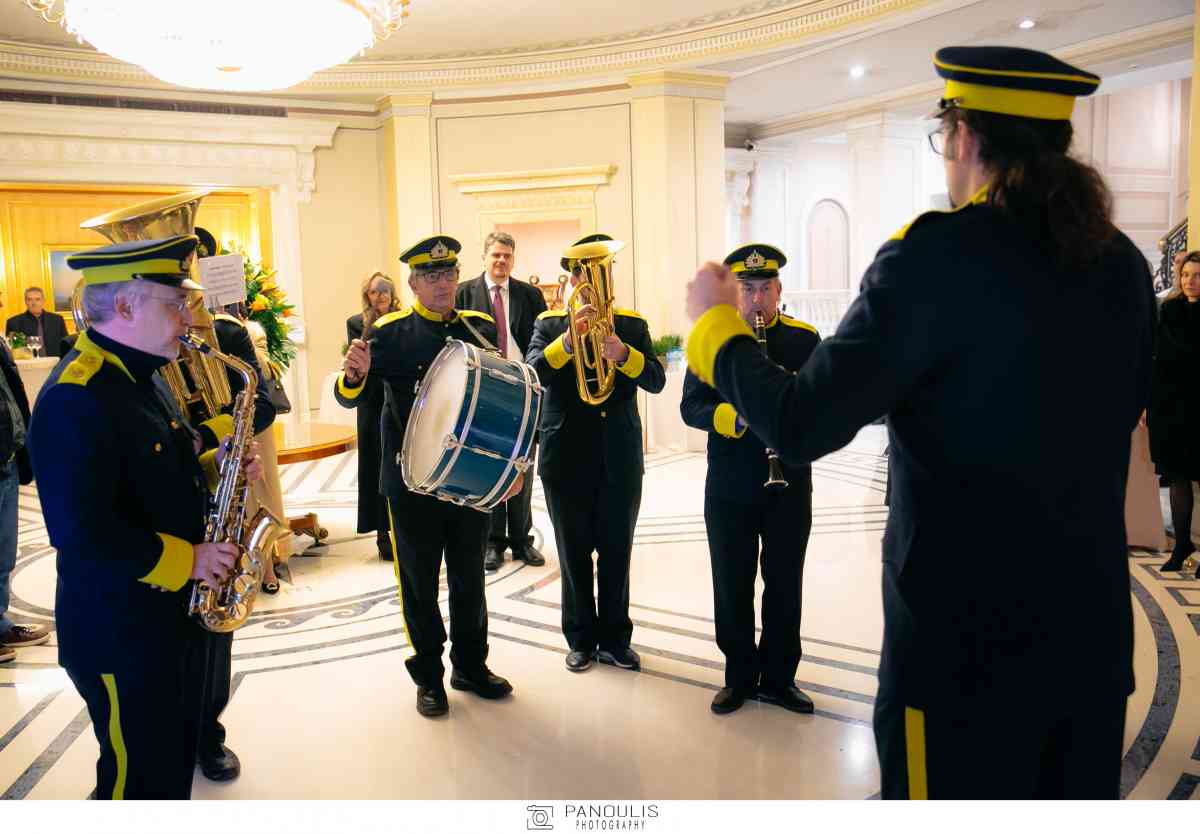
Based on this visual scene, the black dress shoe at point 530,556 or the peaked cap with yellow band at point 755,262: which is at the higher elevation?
the peaked cap with yellow band at point 755,262

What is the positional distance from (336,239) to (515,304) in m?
5.33

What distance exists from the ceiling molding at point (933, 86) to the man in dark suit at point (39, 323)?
943cm

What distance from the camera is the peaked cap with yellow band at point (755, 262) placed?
11.3 feet

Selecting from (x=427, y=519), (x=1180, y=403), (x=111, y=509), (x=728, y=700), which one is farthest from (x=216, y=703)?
(x=1180, y=403)

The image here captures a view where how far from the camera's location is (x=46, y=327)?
9570 millimetres

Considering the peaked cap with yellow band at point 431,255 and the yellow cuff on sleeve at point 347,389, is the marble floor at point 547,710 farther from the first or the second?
the peaked cap with yellow band at point 431,255

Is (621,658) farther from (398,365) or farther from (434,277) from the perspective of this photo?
(434,277)

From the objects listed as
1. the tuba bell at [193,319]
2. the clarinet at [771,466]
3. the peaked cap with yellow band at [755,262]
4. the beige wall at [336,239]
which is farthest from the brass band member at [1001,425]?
the beige wall at [336,239]

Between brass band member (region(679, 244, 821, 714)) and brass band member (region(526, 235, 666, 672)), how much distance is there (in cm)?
46

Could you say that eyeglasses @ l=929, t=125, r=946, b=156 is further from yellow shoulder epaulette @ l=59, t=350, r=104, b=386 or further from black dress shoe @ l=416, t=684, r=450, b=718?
black dress shoe @ l=416, t=684, r=450, b=718
